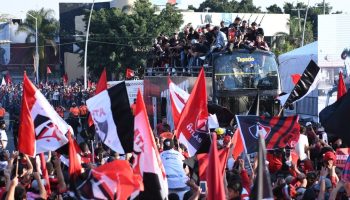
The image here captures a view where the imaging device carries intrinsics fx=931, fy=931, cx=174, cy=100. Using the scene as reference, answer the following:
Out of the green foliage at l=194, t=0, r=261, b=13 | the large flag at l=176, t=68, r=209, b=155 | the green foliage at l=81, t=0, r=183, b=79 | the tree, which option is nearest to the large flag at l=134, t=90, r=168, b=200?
the large flag at l=176, t=68, r=209, b=155

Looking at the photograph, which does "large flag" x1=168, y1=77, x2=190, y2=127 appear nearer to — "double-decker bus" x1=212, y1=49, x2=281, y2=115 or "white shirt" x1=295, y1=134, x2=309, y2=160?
"white shirt" x1=295, y1=134, x2=309, y2=160

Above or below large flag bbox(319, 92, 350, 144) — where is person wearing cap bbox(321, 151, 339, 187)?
below

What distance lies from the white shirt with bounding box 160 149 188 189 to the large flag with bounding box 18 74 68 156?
1407mm

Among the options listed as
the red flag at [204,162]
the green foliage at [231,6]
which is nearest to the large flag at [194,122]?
the red flag at [204,162]

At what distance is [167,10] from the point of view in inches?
2591

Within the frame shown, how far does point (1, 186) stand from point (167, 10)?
55788mm

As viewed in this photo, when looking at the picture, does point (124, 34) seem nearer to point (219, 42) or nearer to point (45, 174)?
point (219, 42)

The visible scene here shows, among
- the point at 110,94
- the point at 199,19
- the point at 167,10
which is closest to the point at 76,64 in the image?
the point at 199,19

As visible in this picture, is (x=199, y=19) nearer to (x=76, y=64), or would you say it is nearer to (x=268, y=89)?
(x=76, y=64)

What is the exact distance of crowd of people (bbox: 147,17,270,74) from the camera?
23.6 metres

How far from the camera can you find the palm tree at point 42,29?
7838cm

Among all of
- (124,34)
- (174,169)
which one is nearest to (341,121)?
(174,169)

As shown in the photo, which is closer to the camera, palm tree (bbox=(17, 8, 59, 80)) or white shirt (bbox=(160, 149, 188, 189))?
white shirt (bbox=(160, 149, 188, 189))

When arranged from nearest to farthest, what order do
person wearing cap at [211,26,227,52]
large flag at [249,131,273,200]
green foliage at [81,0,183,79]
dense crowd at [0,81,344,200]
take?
large flag at [249,131,273,200]
dense crowd at [0,81,344,200]
person wearing cap at [211,26,227,52]
green foliage at [81,0,183,79]
